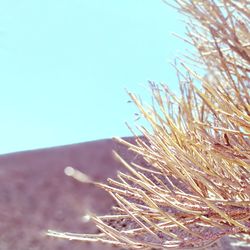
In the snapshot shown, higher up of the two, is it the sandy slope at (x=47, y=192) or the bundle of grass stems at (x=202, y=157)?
the bundle of grass stems at (x=202, y=157)

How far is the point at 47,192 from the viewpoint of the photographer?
13.6ft

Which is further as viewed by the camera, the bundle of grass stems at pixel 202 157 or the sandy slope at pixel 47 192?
the sandy slope at pixel 47 192

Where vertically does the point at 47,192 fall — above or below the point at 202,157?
below

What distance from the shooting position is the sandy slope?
383 centimetres

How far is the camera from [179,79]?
1.31 meters

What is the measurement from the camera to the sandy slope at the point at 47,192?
12.6ft

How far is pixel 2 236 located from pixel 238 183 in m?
2.84

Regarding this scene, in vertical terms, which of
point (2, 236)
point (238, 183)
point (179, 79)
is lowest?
point (2, 236)

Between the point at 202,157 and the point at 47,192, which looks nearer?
the point at 202,157

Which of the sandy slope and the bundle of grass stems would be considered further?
the sandy slope

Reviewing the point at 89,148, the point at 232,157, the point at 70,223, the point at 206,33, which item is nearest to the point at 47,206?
the point at 70,223

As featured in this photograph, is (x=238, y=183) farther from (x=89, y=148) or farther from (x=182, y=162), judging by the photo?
(x=89, y=148)

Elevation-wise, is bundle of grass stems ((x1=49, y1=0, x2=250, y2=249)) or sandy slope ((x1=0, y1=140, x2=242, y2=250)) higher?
bundle of grass stems ((x1=49, y1=0, x2=250, y2=249))

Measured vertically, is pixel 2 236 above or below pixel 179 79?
below
